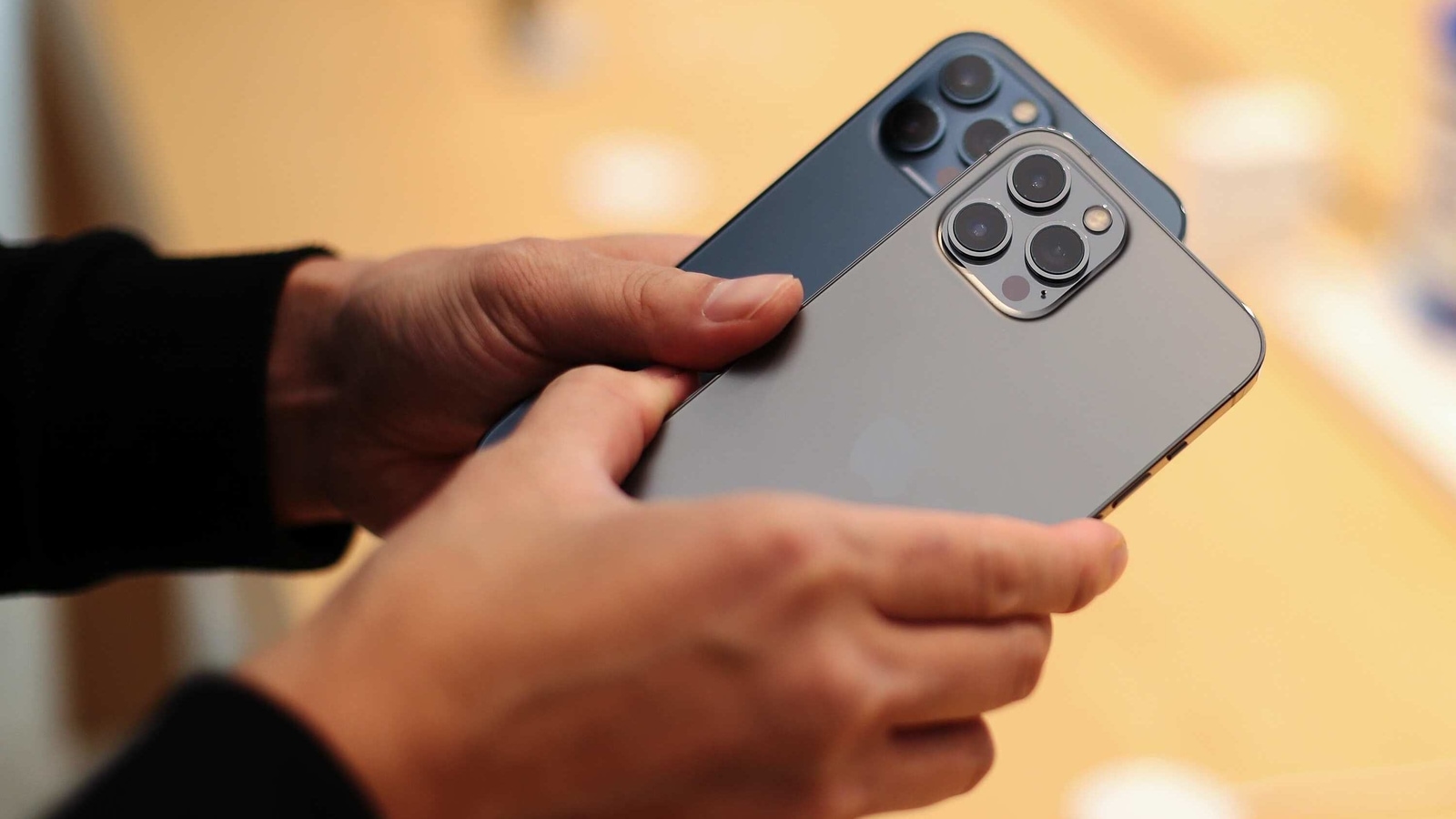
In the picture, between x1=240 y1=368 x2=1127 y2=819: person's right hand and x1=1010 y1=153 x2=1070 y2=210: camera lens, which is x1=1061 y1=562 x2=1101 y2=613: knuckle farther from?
x1=1010 y1=153 x2=1070 y2=210: camera lens

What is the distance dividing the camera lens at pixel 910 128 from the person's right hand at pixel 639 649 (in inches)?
8.4

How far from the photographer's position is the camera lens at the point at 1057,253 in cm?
40

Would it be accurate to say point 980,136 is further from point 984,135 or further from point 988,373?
point 988,373

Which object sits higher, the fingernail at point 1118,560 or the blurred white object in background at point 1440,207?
the blurred white object in background at point 1440,207

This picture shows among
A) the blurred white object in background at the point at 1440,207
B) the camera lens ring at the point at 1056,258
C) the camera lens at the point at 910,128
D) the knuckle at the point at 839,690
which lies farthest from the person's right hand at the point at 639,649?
the blurred white object in background at the point at 1440,207

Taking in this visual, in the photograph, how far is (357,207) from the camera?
0.84 meters

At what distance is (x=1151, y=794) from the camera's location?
0.51m

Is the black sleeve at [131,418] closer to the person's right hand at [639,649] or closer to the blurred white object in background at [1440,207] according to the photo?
the person's right hand at [639,649]

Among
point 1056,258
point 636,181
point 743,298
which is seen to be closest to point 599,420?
point 743,298

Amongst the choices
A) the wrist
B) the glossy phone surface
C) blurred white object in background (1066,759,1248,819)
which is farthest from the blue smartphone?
blurred white object in background (1066,759,1248,819)

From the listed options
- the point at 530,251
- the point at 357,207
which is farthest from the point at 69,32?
the point at 530,251

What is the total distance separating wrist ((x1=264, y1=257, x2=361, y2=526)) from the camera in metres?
0.53

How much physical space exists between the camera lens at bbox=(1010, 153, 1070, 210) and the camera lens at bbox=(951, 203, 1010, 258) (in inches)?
0.4

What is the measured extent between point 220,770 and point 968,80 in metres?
0.38
